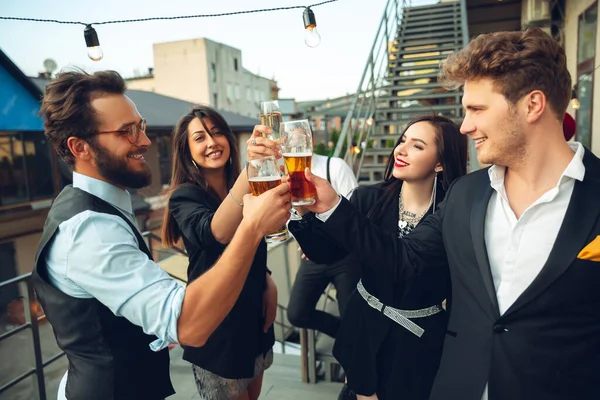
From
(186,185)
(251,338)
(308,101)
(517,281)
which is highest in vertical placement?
(308,101)

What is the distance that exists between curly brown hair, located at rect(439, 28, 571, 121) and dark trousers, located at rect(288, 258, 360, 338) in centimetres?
177

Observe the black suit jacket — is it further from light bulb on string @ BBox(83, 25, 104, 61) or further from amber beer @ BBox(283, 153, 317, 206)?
light bulb on string @ BBox(83, 25, 104, 61)

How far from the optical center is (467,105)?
1.30 m

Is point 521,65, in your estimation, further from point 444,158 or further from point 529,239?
point 444,158

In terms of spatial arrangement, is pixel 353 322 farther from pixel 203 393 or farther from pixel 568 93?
pixel 568 93

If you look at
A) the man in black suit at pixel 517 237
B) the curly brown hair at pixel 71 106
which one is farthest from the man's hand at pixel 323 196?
the curly brown hair at pixel 71 106

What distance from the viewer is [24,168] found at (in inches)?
404

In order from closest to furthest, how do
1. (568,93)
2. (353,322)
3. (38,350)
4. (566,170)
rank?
(566,170)
(568,93)
(353,322)
(38,350)

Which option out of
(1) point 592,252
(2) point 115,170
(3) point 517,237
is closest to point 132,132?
(2) point 115,170

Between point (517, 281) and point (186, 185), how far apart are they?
4.70 ft

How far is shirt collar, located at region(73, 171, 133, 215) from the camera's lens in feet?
4.33

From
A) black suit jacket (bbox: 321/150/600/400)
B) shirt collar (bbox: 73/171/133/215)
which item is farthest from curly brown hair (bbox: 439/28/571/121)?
shirt collar (bbox: 73/171/133/215)

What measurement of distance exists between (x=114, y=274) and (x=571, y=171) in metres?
1.31

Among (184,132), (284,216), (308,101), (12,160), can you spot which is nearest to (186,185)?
(184,132)
